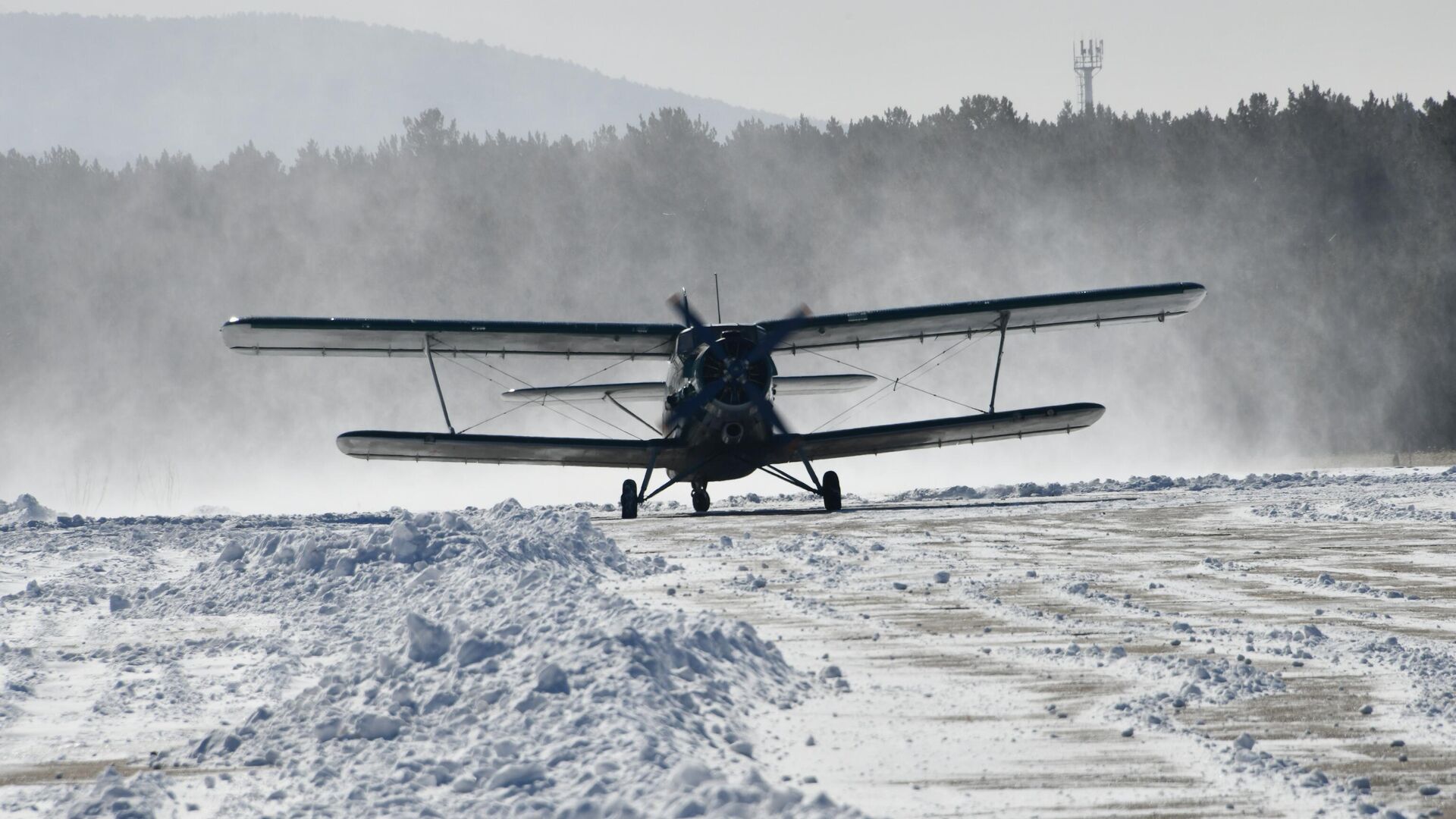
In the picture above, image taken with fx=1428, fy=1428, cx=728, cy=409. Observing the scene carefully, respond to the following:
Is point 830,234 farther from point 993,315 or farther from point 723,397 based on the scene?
point 723,397

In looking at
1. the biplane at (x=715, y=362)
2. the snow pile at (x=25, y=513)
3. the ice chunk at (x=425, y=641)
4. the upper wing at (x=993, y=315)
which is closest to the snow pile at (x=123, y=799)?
the ice chunk at (x=425, y=641)

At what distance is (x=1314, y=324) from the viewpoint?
177ft

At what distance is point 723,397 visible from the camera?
1912 centimetres

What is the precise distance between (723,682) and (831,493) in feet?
47.5

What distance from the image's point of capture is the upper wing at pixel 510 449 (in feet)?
65.3

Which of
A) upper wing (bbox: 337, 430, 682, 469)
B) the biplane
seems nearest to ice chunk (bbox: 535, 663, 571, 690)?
the biplane

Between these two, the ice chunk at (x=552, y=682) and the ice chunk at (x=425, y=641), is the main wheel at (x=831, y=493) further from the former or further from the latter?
the ice chunk at (x=552, y=682)

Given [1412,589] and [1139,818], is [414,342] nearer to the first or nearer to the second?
[1412,589]

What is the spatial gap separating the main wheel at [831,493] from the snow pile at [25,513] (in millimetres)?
11351

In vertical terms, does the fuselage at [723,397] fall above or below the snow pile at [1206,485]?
above

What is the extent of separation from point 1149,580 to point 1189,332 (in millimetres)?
46836

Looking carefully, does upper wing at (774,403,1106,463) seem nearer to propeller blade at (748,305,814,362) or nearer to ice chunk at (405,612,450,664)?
propeller blade at (748,305,814,362)

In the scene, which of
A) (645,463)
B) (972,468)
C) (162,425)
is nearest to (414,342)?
(645,463)

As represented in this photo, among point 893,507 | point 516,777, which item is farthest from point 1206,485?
point 516,777
